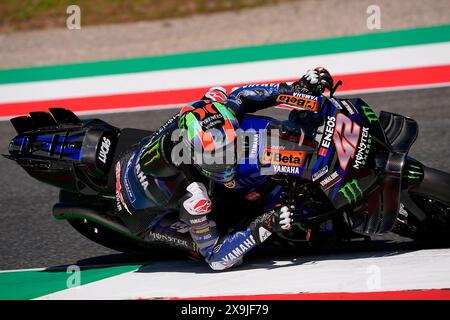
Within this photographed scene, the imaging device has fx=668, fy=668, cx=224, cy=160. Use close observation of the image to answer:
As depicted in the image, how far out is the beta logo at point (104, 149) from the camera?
5.00 m

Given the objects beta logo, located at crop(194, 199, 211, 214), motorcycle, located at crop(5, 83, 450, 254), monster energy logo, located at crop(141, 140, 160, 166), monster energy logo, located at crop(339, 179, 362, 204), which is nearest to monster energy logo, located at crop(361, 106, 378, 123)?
motorcycle, located at crop(5, 83, 450, 254)

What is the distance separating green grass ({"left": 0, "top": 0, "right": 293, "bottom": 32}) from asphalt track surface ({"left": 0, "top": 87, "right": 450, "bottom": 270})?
3502mm

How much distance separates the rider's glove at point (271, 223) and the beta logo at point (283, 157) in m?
0.28

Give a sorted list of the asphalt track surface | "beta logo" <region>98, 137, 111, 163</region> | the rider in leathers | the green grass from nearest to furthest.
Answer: the rider in leathers
"beta logo" <region>98, 137, 111, 163</region>
the asphalt track surface
the green grass

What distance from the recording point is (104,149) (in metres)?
5.05

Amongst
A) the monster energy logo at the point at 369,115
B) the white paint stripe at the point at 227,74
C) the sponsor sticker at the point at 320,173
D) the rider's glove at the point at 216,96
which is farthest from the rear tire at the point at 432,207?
the white paint stripe at the point at 227,74

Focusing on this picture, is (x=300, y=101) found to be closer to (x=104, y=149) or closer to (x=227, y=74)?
(x=104, y=149)

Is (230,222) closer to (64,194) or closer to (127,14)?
(64,194)

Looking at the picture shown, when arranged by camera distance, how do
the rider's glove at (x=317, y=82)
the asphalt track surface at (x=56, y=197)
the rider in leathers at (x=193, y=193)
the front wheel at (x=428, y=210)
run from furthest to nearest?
the asphalt track surface at (x=56, y=197) → the rider's glove at (x=317, y=82) → the rider in leathers at (x=193, y=193) → the front wheel at (x=428, y=210)

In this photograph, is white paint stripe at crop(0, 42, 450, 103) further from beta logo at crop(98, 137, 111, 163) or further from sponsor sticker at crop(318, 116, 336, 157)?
sponsor sticker at crop(318, 116, 336, 157)

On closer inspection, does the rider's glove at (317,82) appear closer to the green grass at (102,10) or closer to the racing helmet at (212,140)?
the racing helmet at (212,140)

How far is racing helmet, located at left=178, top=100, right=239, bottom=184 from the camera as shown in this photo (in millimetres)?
4047

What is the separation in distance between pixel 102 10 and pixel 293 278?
311 inches
